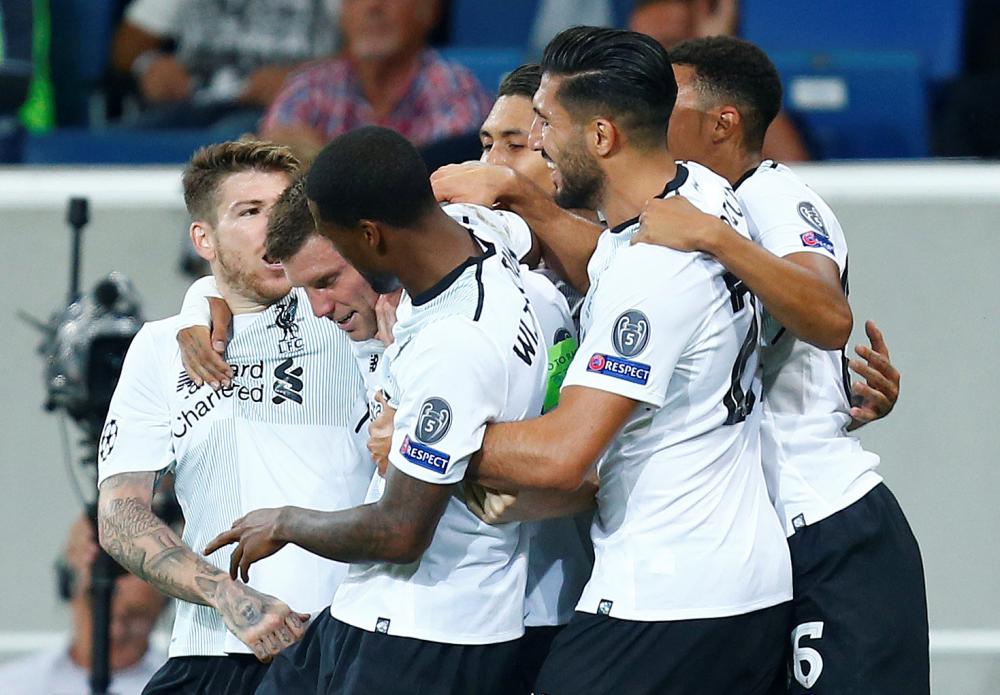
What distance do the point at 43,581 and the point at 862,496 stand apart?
3.34 m

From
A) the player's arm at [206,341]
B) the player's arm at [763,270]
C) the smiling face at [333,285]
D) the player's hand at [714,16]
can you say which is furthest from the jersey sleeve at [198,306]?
the player's hand at [714,16]

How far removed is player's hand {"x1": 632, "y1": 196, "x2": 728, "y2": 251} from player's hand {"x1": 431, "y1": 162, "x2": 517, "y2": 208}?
1.72ft

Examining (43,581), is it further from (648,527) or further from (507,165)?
(648,527)

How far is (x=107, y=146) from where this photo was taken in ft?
20.9

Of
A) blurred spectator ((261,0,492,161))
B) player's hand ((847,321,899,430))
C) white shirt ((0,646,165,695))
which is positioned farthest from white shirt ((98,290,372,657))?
blurred spectator ((261,0,492,161))

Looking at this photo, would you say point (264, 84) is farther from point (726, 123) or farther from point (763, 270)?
point (763, 270)

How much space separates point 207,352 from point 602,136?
113 centimetres

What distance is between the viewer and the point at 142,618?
5.29 meters

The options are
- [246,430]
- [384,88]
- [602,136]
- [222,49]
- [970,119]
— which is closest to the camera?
A: [602,136]

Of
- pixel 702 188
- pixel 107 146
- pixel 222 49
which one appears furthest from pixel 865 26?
pixel 702 188

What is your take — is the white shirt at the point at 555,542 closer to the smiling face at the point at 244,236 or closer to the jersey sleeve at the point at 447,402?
the jersey sleeve at the point at 447,402

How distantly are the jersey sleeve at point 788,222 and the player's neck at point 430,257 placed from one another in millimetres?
685

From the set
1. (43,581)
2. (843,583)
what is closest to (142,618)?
(43,581)

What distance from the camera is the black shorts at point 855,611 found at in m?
2.99
